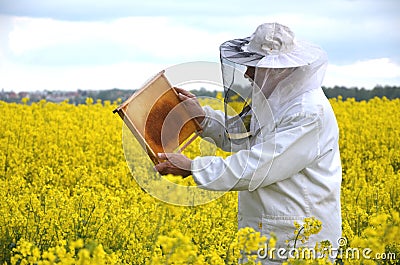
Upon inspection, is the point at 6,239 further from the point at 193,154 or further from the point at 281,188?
the point at 193,154

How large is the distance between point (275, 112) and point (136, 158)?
1.46 metres

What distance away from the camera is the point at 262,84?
3.57 m

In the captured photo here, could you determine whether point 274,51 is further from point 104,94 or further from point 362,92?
point 362,92

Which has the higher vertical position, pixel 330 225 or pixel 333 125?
pixel 333 125

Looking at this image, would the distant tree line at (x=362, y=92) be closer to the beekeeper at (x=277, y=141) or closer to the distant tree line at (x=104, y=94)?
the distant tree line at (x=104, y=94)

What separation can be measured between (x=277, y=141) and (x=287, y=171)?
7.1 inches

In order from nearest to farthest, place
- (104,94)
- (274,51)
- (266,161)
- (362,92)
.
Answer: (266,161) → (274,51) → (104,94) → (362,92)

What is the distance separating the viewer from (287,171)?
3.44m

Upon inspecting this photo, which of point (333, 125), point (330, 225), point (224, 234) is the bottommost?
point (224, 234)

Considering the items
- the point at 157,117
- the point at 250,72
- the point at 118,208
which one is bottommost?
the point at 118,208

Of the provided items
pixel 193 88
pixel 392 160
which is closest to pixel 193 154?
pixel 392 160

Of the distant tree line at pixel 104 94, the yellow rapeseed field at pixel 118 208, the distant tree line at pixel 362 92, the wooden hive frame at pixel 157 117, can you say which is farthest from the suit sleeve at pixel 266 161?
the distant tree line at pixel 362 92

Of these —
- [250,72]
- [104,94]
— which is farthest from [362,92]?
[250,72]

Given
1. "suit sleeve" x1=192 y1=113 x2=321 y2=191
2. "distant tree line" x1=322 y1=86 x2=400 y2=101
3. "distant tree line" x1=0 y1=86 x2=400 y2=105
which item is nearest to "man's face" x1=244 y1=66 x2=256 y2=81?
"suit sleeve" x1=192 y1=113 x2=321 y2=191
